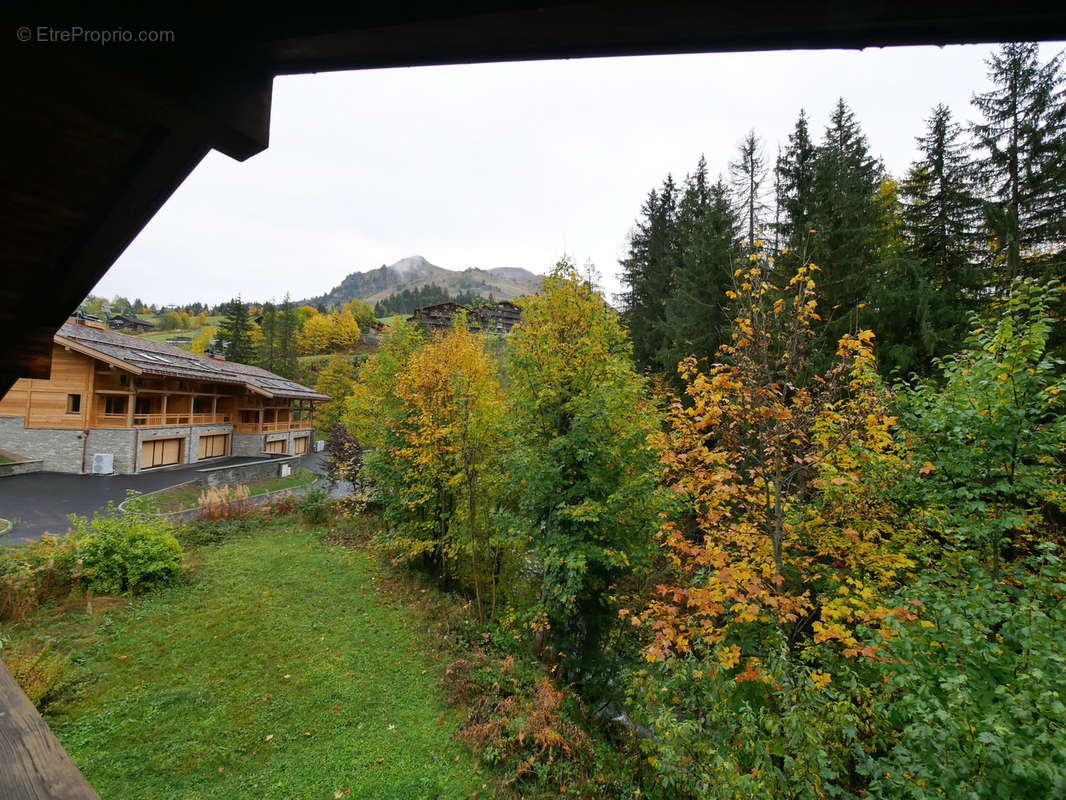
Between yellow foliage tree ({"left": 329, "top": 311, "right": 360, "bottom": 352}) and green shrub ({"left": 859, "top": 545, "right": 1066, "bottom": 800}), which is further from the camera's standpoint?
yellow foliage tree ({"left": 329, "top": 311, "right": 360, "bottom": 352})

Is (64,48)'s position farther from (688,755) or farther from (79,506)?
(79,506)

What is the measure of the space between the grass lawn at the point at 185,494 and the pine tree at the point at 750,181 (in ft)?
78.6

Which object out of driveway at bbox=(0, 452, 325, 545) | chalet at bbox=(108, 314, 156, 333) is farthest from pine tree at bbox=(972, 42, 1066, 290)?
chalet at bbox=(108, 314, 156, 333)

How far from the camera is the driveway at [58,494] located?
1368 centimetres

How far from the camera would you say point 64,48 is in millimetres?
857

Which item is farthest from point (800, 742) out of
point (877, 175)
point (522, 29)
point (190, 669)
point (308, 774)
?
point (877, 175)

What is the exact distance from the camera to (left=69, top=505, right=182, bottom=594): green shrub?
9562 millimetres

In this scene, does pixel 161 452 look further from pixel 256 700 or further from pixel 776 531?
pixel 776 531

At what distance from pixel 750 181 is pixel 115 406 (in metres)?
33.9

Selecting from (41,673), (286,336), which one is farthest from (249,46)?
(286,336)

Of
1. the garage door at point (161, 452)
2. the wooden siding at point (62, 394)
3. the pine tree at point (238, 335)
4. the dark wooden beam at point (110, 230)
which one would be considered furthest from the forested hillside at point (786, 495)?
the pine tree at point (238, 335)

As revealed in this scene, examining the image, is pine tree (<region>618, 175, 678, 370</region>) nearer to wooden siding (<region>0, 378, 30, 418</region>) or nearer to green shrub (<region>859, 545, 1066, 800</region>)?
green shrub (<region>859, 545, 1066, 800</region>)

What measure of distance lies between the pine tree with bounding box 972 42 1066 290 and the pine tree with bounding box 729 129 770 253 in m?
6.34

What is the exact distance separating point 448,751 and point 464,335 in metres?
10.1
